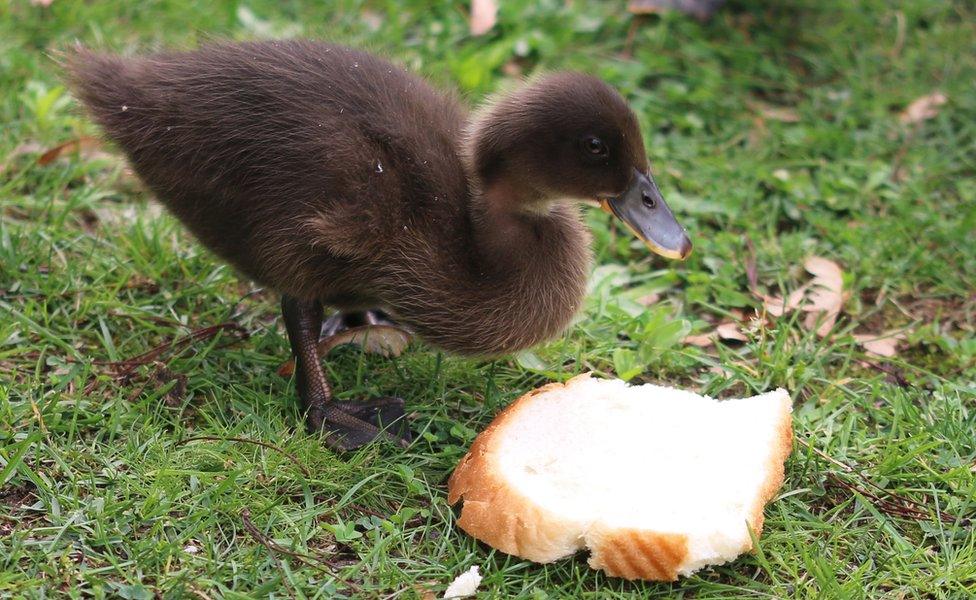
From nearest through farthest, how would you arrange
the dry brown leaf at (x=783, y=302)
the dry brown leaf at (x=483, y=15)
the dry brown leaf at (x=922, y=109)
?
the dry brown leaf at (x=783, y=302) < the dry brown leaf at (x=922, y=109) < the dry brown leaf at (x=483, y=15)

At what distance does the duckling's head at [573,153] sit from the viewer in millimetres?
3166

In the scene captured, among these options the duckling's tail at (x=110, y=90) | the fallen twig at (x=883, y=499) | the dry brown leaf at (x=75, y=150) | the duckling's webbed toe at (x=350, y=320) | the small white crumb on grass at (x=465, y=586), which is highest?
the duckling's tail at (x=110, y=90)

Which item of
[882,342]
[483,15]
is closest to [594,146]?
[882,342]

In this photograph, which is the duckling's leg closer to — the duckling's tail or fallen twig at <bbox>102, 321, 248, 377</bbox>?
fallen twig at <bbox>102, 321, 248, 377</bbox>

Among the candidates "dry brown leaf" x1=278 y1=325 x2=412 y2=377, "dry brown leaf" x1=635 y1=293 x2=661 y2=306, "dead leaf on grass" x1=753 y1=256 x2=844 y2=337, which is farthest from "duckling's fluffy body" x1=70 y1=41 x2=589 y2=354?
"dead leaf on grass" x1=753 y1=256 x2=844 y2=337

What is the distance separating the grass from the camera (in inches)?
113

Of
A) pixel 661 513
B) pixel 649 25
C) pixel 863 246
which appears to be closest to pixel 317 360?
pixel 661 513

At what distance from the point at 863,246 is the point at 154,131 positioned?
8.24ft

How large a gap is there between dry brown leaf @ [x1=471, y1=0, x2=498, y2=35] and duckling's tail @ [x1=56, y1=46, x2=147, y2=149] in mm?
2121

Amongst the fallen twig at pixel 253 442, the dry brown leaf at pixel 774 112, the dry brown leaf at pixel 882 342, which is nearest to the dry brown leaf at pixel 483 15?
the dry brown leaf at pixel 774 112

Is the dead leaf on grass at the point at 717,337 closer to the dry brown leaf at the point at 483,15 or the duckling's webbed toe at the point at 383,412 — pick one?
the duckling's webbed toe at the point at 383,412

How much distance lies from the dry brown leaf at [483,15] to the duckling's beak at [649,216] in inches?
87.2

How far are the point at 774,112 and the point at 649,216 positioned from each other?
209cm

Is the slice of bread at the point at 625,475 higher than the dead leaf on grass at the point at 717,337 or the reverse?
higher
